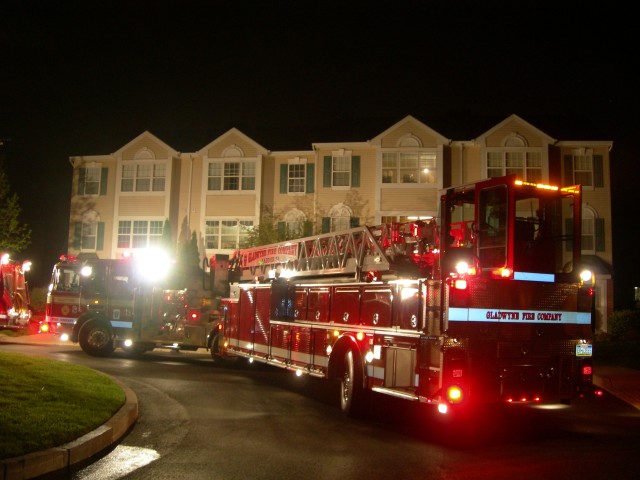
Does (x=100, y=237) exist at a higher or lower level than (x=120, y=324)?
higher

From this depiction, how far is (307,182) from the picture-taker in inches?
1167

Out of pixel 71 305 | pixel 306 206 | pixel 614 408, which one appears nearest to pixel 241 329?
pixel 71 305

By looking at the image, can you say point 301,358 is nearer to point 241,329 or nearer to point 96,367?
point 241,329

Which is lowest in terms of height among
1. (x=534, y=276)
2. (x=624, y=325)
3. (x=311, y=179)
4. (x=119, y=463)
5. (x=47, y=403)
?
(x=119, y=463)

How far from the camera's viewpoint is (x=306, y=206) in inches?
1150

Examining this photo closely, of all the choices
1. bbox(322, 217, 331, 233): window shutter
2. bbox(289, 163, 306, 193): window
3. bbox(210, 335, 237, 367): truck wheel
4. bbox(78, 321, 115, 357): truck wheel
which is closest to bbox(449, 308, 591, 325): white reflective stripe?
bbox(210, 335, 237, 367): truck wheel

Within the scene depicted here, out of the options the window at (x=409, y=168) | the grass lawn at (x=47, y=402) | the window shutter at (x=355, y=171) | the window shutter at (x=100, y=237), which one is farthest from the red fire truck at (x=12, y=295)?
the window at (x=409, y=168)

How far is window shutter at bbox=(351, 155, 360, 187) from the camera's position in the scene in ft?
95.3

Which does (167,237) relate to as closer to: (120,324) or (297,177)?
(297,177)

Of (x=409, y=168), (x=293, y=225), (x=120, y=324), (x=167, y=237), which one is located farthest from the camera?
(x=167, y=237)

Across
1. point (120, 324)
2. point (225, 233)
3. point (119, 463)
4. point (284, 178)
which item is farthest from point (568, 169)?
point (119, 463)

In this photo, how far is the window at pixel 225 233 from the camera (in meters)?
29.6

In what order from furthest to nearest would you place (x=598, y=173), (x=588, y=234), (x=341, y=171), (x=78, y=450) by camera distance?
(x=341, y=171), (x=598, y=173), (x=588, y=234), (x=78, y=450)

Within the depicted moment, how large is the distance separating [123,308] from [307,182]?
1363 cm
